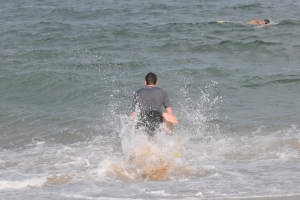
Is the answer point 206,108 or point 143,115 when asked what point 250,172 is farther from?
point 206,108

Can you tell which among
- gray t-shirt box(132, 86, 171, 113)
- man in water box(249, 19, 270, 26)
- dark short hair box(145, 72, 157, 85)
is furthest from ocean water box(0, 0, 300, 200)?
dark short hair box(145, 72, 157, 85)

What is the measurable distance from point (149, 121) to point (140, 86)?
5.60 meters

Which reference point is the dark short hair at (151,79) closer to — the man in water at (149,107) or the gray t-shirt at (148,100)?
the man in water at (149,107)

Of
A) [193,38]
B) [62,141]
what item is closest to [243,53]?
[193,38]

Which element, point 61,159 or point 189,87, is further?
point 189,87

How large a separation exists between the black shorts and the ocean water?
6.2 inches

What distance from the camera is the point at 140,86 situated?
14.3 meters

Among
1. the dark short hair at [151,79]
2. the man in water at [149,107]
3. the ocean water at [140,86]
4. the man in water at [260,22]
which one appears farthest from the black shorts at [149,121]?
the man in water at [260,22]

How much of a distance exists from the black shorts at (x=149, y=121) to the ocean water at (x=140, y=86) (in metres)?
Result: 0.16

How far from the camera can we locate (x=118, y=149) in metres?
9.95

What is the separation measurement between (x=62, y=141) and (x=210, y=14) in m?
13.8

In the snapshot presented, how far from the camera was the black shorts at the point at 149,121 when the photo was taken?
873 centimetres

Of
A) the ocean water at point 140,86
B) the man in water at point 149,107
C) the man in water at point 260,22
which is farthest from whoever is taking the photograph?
the man in water at point 260,22

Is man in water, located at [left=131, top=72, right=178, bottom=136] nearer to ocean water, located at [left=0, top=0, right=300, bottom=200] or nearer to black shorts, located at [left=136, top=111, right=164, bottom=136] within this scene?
black shorts, located at [left=136, top=111, right=164, bottom=136]
